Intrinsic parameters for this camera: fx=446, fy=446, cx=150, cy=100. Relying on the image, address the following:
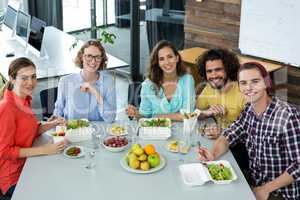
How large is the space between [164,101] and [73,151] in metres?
0.84

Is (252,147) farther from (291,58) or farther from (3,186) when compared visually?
(291,58)

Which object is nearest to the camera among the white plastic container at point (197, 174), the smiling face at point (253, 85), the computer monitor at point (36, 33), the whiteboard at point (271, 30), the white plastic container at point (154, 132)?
the white plastic container at point (197, 174)

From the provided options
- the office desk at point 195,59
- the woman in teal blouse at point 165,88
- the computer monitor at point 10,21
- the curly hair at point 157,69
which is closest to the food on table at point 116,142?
the woman in teal blouse at point 165,88

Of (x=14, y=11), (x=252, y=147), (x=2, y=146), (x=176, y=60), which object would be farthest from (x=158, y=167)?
(x=14, y=11)

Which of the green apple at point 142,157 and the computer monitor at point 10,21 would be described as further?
the computer monitor at point 10,21

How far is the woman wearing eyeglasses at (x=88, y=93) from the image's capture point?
297 cm

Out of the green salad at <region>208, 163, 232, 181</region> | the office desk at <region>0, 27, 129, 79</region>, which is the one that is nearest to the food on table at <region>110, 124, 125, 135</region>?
the green salad at <region>208, 163, 232, 181</region>

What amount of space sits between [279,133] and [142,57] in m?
3.46

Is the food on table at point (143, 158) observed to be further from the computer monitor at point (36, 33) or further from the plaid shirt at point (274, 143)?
the computer monitor at point (36, 33)

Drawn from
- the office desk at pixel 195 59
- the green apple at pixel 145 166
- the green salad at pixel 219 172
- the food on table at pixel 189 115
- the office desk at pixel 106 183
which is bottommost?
the office desk at pixel 106 183

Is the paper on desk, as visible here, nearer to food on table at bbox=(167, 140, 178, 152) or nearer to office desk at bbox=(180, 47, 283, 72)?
food on table at bbox=(167, 140, 178, 152)

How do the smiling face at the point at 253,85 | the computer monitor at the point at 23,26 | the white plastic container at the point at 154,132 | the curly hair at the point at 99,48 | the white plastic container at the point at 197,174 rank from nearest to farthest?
the white plastic container at the point at 197,174 → the smiling face at the point at 253,85 → the white plastic container at the point at 154,132 → the curly hair at the point at 99,48 → the computer monitor at the point at 23,26

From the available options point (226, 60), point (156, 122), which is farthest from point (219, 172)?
point (226, 60)

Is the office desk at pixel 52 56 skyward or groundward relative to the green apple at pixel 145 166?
skyward
